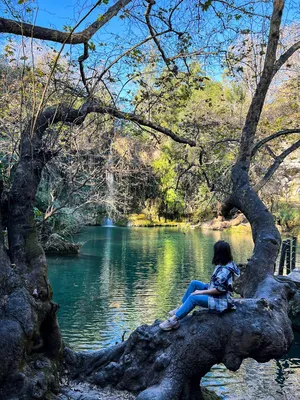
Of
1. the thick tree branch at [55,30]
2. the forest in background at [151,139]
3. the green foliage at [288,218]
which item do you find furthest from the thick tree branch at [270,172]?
the green foliage at [288,218]

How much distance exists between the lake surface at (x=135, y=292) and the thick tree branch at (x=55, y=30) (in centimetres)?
438

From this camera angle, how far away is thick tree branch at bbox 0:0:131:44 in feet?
14.3

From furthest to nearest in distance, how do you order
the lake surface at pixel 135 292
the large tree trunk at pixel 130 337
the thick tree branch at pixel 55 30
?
the lake surface at pixel 135 292 → the thick tree branch at pixel 55 30 → the large tree trunk at pixel 130 337

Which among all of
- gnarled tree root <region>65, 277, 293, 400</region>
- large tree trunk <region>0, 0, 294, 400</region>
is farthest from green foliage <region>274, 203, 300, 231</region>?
gnarled tree root <region>65, 277, 293, 400</region>

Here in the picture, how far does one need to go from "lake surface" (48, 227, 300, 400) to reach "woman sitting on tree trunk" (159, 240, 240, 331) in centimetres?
274

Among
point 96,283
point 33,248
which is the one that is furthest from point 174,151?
point 33,248

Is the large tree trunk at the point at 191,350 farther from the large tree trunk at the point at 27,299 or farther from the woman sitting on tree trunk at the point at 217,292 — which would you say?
the large tree trunk at the point at 27,299

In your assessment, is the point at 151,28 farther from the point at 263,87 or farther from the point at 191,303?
the point at 191,303

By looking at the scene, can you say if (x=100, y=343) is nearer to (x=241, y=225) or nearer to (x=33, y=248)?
(x=33, y=248)

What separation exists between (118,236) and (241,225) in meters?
10.8

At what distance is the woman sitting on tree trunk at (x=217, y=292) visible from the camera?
13.3 ft

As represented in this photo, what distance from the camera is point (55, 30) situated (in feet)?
15.3

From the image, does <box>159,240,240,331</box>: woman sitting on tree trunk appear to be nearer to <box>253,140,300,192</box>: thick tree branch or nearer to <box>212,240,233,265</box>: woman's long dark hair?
<box>212,240,233,265</box>: woman's long dark hair

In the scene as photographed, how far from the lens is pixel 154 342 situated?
166 inches
